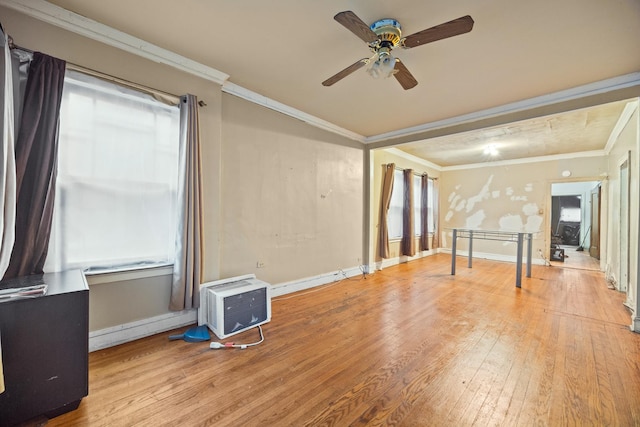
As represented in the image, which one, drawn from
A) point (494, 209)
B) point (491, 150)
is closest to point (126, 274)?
point (491, 150)

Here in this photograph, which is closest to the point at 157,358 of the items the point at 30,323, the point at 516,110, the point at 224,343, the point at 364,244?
the point at 224,343

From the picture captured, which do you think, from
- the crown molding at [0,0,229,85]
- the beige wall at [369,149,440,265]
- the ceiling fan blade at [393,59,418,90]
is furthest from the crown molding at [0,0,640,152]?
the ceiling fan blade at [393,59,418,90]

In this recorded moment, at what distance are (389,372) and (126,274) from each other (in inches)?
88.4

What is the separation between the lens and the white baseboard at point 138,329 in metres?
2.10

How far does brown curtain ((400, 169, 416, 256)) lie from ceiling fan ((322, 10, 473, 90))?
393 centimetres

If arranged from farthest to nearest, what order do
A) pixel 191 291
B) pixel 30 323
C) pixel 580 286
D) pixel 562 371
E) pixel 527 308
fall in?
pixel 580 286
pixel 527 308
pixel 191 291
pixel 562 371
pixel 30 323

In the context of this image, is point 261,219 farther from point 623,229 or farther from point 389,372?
point 623,229

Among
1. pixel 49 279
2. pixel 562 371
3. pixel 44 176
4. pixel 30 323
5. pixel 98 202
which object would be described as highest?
pixel 44 176

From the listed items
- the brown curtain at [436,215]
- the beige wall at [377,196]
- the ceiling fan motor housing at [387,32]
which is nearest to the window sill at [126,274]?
the ceiling fan motor housing at [387,32]

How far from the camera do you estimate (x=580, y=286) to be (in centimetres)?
417

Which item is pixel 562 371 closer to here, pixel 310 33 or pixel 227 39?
pixel 310 33

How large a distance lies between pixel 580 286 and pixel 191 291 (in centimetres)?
562

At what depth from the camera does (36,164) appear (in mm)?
1794

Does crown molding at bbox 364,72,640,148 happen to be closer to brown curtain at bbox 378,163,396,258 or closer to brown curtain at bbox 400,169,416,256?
brown curtain at bbox 378,163,396,258
